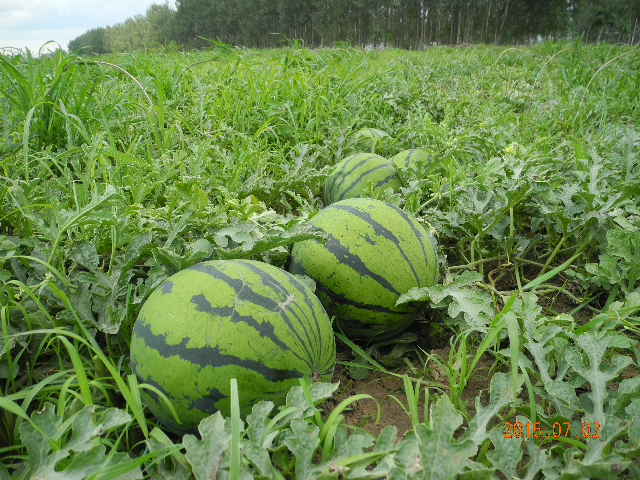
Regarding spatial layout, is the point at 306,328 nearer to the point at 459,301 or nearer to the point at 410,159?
the point at 459,301

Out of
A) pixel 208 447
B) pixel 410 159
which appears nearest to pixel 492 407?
pixel 208 447

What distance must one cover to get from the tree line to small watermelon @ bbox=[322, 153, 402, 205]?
78.1 feet

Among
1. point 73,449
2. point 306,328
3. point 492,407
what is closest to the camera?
point 73,449

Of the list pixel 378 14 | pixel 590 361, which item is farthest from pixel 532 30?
pixel 590 361

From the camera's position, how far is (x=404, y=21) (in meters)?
37.7

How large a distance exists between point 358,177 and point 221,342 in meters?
1.65

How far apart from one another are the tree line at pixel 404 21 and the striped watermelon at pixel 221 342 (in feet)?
82.9

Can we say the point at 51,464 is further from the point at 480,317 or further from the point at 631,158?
the point at 631,158

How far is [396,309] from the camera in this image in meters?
1.65

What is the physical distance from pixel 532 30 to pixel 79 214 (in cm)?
4224

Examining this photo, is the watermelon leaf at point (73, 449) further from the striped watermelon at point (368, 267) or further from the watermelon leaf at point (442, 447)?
the striped watermelon at point (368, 267)
